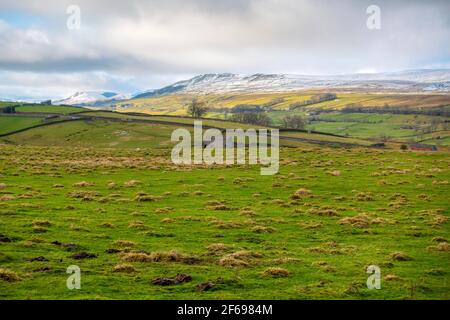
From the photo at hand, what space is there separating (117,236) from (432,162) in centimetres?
5010

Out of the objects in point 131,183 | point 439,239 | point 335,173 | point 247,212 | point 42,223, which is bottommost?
point 439,239

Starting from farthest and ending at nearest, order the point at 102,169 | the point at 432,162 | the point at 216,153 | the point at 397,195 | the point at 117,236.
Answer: the point at 216,153, the point at 432,162, the point at 102,169, the point at 397,195, the point at 117,236

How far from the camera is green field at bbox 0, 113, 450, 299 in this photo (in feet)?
53.7

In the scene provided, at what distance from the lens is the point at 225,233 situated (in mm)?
24984

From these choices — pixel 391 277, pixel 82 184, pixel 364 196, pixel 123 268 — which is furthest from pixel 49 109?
pixel 391 277

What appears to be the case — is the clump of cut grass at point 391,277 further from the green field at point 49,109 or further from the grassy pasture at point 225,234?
the green field at point 49,109

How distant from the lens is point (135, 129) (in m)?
124

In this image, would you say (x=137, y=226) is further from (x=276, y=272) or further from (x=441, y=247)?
(x=441, y=247)

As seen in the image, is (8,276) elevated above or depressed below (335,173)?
above

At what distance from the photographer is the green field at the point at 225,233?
53.7ft

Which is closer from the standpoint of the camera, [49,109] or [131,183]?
[131,183]

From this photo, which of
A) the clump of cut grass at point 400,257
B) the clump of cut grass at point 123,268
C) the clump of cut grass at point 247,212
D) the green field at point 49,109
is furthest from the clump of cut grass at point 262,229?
the green field at point 49,109
